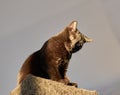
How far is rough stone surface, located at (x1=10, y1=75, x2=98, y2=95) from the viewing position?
1176mm

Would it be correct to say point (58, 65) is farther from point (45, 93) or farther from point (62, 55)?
point (45, 93)

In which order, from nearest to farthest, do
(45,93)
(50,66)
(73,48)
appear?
(45,93), (50,66), (73,48)

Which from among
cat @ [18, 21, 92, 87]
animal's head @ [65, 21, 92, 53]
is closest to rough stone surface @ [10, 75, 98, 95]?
cat @ [18, 21, 92, 87]

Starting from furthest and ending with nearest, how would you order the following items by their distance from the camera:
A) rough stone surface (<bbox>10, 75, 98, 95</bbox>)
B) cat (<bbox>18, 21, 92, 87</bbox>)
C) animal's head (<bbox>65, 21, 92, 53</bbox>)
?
animal's head (<bbox>65, 21, 92, 53</bbox>) → cat (<bbox>18, 21, 92, 87</bbox>) → rough stone surface (<bbox>10, 75, 98, 95</bbox>)

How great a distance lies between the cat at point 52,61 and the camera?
4.54 feet

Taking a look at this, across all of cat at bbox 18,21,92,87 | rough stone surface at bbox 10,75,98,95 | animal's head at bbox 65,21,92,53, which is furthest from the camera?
animal's head at bbox 65,21,92,53

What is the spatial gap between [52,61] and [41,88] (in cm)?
26

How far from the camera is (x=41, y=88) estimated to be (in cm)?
118

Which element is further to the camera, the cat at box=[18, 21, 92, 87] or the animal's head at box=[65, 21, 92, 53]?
the animal's head at box=[65, 21, 92, 53]

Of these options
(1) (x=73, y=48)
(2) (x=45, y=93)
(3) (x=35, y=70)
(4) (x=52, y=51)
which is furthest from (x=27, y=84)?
(1) (x=73, y=48)

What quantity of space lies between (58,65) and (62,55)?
6 centimetres

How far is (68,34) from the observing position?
1.60 meters

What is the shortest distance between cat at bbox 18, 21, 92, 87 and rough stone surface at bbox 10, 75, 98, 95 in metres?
0.08

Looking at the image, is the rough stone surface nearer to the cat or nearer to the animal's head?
the cat
